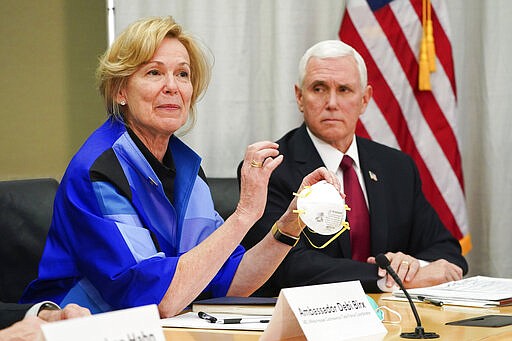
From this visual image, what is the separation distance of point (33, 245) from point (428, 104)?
2.40 meters

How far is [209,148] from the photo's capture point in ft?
16.2

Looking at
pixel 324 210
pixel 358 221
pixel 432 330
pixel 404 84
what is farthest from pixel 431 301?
pixel 404 84

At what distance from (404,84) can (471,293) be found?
6.75 ft

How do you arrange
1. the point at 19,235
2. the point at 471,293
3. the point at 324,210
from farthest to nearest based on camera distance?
the point at 19,235 → the point at 471,293 → the point at 324,210

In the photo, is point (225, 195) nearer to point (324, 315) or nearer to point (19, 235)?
point (19, 235)

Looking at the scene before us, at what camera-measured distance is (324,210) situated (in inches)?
104

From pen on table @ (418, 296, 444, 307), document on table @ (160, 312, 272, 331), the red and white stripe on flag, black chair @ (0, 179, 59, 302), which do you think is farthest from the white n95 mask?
the red and white stripe on flag

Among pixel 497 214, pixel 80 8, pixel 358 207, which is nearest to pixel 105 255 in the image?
pixel 358 207

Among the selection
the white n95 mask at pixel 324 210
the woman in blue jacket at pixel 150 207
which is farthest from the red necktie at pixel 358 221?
the white n95 mask at pixel 324 210

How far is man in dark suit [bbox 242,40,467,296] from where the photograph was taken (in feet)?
12.5

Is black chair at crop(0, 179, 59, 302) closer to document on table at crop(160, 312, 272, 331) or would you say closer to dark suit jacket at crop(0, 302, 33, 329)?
dark suit jacket at crop(0, 302, 33, 329)

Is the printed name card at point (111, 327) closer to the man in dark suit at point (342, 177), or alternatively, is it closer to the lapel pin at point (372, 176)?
the man in dark suit at point (342, 177)

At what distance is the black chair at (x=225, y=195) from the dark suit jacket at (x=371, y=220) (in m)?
0.19

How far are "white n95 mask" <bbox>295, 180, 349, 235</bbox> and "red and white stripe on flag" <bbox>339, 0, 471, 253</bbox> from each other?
2277 millimetres
